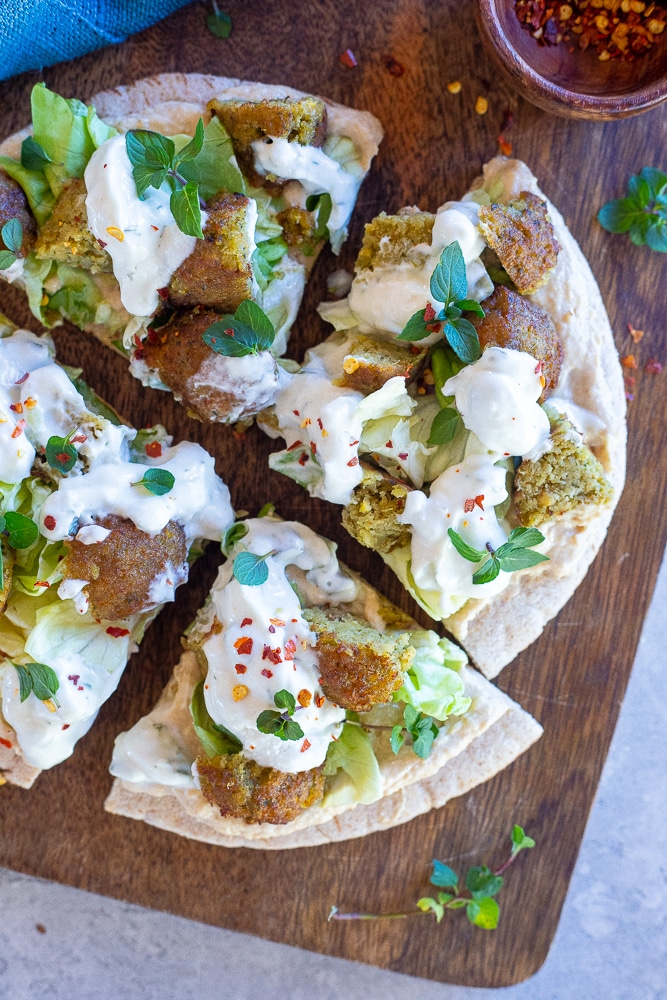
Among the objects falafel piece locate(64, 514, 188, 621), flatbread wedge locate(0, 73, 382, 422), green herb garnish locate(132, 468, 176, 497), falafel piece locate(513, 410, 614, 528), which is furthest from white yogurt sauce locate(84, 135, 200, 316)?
falafel piece locate(513, 410, 614, 528)

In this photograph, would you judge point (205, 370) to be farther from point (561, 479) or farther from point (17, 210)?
point (561, 479)

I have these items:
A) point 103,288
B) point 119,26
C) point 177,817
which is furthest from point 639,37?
point 177,817

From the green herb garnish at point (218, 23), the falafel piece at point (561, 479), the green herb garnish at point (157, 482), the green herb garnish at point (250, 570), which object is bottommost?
the green herb garnish at point (250, 570)

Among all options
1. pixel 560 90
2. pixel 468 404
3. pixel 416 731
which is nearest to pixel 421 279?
pixel 468 404

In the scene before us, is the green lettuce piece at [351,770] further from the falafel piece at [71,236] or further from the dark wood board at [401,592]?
the falafel piece at [71,236]

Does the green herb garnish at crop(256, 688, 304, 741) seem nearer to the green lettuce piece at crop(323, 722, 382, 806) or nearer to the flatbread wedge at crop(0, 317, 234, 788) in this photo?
the green lettuce piece at crop(323, 722, 382, 806)

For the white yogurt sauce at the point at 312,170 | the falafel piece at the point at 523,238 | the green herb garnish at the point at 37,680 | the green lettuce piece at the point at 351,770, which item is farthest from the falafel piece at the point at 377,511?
the green herb garnish at the point at 37,680
